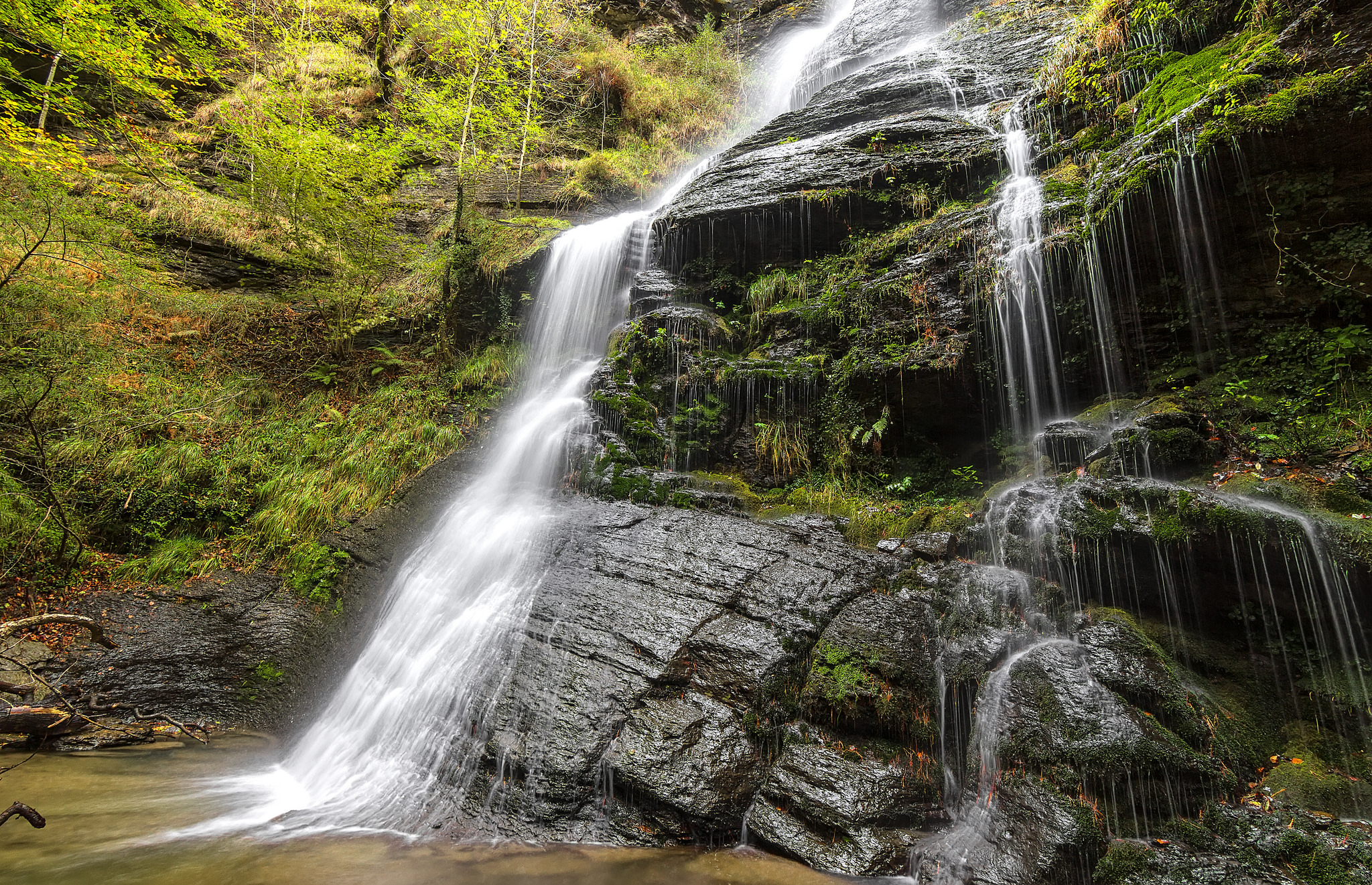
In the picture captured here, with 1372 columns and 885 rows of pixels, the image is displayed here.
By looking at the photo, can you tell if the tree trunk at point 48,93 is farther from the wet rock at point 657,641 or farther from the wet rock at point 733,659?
the wet rock at point 733,659

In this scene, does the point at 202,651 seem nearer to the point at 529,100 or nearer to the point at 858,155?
the point at 858,155

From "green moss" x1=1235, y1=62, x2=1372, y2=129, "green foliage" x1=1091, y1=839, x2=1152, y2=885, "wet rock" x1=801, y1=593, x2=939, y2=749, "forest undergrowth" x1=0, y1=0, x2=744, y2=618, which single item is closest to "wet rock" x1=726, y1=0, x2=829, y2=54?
"forest undergrowth" x1=0, y1=0, x2=744, y2=618

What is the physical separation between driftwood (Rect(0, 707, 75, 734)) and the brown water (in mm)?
703

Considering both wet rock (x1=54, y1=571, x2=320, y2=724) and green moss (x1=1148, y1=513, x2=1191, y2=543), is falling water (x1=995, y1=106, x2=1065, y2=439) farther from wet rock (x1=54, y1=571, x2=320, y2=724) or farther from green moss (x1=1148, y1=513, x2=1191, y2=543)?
wet rock (x1=54, y1=571, x2=320, y2=724)

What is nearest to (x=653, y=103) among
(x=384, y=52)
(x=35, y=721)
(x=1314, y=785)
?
(x=384, y=52)

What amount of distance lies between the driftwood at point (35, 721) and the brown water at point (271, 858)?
703 millimetres

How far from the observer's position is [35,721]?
177 inches

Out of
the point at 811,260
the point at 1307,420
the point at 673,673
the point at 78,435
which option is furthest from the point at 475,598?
the point at 1307,420

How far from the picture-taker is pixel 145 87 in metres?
8.52

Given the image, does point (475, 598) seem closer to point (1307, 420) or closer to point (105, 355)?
point (105, 355)

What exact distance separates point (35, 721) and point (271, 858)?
10.9 ft

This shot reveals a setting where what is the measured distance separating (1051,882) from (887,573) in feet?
7.59

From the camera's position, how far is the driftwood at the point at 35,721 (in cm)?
440

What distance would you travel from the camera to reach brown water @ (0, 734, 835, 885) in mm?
3074
